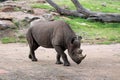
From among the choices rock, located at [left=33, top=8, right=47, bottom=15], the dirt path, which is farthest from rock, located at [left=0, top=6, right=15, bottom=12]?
the dirt path

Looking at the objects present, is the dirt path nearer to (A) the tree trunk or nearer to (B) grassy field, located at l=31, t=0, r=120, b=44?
(A) the tree trunk

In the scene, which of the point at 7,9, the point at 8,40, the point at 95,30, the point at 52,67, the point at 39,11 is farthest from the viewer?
the point at 39,11

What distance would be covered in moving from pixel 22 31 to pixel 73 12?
14.5 feet

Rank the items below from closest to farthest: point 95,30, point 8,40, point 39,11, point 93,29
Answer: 1. point 8,40
2. point 95,30
3. point 93,29
4. point 39,11

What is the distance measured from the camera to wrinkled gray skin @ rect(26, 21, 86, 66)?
421 inches

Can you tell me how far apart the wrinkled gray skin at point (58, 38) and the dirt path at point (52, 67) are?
0.30 meters

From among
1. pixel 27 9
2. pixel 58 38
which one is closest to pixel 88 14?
pixel 58 38

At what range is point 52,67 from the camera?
10.4 m

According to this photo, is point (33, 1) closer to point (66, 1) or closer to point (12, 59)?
point (66, 1)

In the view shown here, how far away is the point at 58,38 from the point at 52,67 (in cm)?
85

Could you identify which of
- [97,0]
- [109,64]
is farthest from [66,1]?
[109,64]

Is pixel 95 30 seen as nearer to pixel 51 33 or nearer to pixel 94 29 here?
pixel 94 29

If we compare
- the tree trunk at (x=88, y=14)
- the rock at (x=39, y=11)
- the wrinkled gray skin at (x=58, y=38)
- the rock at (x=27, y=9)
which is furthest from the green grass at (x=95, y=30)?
the wrinkled gray skin at (x=58, y=38)

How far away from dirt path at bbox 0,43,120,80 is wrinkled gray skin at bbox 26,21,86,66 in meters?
0.30
